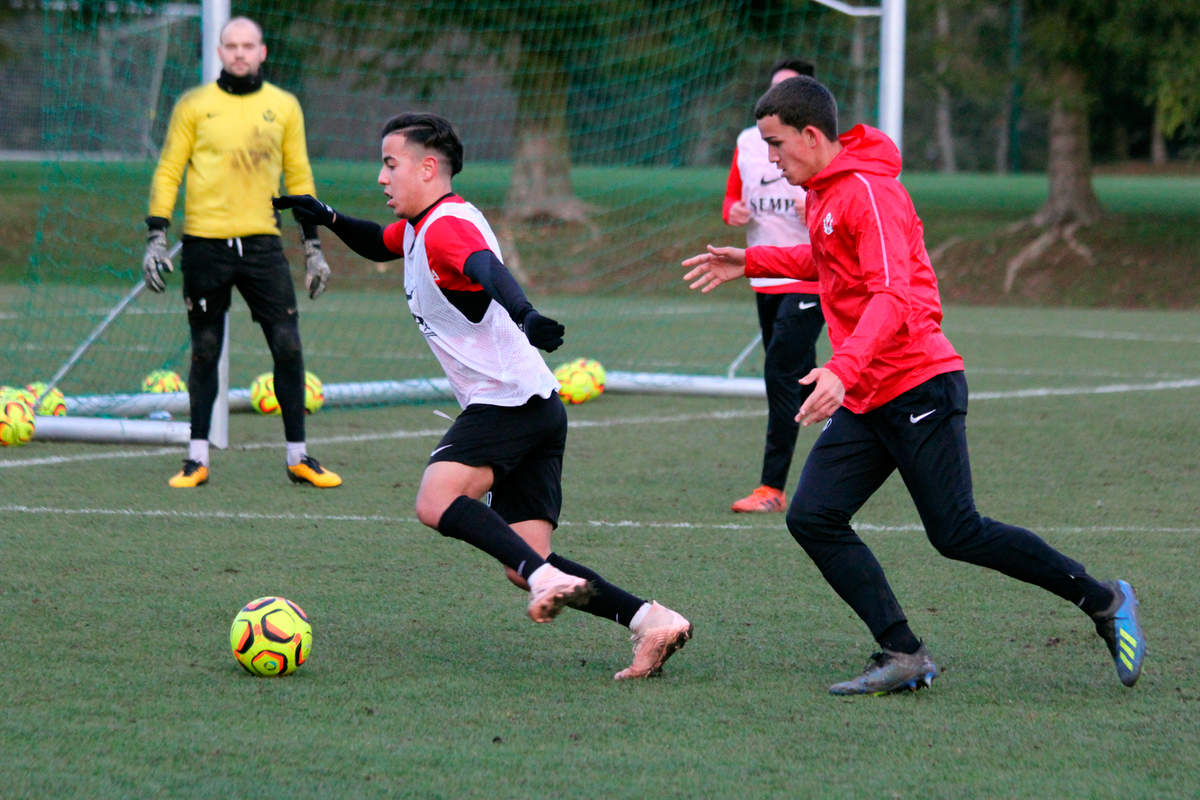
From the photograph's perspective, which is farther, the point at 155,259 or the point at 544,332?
the point at 155,259

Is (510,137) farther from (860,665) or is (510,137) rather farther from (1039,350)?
(860,665)

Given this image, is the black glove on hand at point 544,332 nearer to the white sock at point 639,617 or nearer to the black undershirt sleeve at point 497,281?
the black undershirt sleeve at point 497,281

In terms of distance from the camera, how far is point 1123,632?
14.8ft

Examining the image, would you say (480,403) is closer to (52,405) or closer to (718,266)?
(718,266)

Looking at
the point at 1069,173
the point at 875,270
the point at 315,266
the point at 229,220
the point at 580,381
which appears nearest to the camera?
the point at 875,270

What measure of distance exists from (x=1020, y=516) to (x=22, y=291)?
14787mm

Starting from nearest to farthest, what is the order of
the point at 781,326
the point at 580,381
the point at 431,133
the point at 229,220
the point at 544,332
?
1. the point at 544,332
2. the point at 431,133
3. the point at 781,326
4. the point at 229,220
5. the point at 580,381

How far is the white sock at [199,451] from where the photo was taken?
7824 mm


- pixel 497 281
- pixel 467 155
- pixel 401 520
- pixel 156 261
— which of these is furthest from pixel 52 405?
pixel 467 155

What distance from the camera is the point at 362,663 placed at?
4.74 metres

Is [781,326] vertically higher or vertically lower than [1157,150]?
higher

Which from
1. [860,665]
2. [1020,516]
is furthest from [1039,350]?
[860,665]

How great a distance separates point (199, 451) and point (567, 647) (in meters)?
3.46

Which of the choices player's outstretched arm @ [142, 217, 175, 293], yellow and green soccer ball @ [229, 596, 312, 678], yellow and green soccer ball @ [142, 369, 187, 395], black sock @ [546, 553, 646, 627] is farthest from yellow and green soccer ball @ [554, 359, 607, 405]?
yellow and green soccer ball @ [229, 596, 312, 678]
